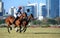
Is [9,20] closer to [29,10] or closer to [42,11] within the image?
[29,10]

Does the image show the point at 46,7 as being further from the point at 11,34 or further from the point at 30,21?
the point at 11,34

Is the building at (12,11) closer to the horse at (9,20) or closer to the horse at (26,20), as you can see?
the horse at (9,20)

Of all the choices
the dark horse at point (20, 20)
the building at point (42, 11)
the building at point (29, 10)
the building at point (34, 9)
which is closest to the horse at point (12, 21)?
Result: the dark horse at point (20, 20)

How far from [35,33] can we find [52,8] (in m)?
0.86

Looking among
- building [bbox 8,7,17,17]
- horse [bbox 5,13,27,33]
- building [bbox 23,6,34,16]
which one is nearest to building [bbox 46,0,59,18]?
building [bbox 23,6,34,16]

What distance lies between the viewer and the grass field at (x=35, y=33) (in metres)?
4.64

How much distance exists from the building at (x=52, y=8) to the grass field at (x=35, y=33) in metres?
0.40

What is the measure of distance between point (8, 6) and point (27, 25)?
2.50 feet

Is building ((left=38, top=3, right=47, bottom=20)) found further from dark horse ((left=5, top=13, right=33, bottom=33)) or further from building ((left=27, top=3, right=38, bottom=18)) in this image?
dark horse ((left=5, top=13, right=33, bottom=33))

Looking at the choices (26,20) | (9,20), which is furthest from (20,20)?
(9,20)

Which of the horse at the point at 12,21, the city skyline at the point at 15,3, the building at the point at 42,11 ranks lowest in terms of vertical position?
the horse at the point at 12,21

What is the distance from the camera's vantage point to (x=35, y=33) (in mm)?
4738

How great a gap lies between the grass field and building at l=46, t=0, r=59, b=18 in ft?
1.31

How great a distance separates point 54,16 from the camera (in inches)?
186
